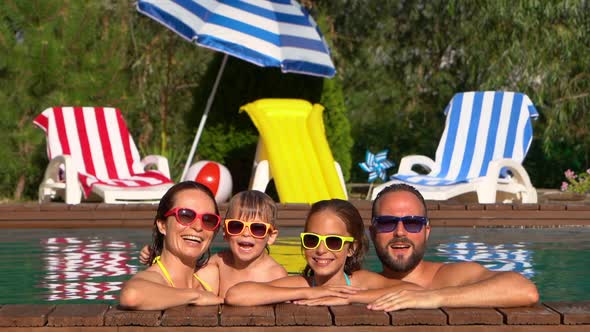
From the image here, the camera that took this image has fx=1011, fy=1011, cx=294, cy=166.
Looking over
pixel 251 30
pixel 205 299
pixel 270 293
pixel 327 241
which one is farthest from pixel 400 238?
pixel 251 30

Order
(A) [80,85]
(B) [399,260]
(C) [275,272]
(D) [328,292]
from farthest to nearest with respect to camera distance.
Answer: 1. (A) [80,85]
2. (C) [275,272]
3. (B) [399,260]
4. (D) [328,292]

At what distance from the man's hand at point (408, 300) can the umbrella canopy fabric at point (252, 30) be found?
26.4 feet

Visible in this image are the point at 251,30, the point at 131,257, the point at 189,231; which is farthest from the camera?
the point at 251,30

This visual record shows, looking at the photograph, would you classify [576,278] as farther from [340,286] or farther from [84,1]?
[84,1]

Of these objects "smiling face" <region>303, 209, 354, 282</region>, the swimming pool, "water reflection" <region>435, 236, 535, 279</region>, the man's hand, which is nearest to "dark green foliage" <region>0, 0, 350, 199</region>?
the swimming pool

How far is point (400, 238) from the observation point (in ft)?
14.1

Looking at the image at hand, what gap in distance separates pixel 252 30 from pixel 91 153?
2493mm

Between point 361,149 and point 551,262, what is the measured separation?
10974 mm

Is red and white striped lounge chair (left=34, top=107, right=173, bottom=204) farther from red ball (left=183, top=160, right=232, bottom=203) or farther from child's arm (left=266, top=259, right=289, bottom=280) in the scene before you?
child's arm (left=266, top=259, right=289, bottom=280)

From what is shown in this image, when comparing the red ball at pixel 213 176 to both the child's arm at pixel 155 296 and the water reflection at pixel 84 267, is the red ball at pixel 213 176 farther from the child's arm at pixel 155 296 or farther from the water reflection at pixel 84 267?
the child's arm at pixel 155 296

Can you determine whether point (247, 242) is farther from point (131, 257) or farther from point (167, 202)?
point (131, 257)

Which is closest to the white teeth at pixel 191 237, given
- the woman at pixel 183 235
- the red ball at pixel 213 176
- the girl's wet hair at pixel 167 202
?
the woman at pixel 183 235

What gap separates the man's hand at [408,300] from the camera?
3.87m

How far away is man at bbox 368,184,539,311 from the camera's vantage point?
395 centimetres
